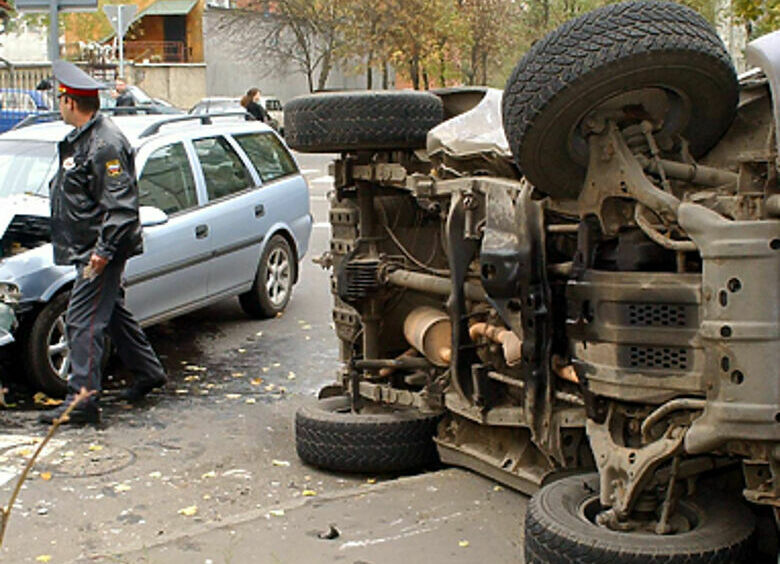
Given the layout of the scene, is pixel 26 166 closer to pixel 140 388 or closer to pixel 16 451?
pixel 140 388

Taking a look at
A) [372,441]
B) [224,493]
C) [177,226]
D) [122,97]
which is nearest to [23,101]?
[122,97]

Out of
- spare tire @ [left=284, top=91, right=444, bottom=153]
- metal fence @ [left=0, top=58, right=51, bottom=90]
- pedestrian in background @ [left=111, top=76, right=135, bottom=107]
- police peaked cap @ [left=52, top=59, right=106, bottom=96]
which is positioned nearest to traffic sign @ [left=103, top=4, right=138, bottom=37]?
pedestrian in background @ [left=111, top=76, right=135, bottom=107]

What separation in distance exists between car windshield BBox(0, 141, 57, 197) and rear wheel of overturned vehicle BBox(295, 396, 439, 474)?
3.61 m

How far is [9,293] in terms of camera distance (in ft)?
24.8

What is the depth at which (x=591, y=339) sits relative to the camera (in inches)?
166

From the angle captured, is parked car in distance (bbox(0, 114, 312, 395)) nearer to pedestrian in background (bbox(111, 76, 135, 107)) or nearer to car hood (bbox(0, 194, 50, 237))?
car hood (bbox(0, 194, 50, 237))

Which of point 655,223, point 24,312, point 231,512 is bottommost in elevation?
point 231,512

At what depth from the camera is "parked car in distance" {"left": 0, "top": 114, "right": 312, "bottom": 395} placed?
7.76 meters

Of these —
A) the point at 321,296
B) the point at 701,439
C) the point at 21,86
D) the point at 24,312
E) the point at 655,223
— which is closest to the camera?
the point at 701,439

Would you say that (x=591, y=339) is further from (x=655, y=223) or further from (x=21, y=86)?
(x=21, y=86)

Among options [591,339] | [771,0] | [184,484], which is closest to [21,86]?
[771,0]

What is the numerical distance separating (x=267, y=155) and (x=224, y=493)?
4.90m

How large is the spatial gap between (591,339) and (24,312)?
4520mm

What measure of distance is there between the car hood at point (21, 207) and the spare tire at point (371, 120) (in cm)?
274
